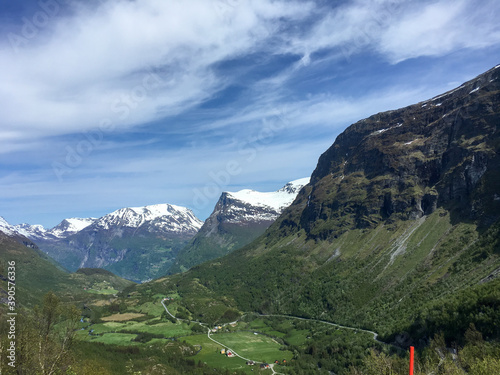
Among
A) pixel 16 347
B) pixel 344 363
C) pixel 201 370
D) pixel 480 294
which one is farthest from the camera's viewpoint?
pixel 201 370

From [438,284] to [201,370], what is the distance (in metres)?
142

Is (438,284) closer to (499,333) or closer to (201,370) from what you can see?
(499,333)

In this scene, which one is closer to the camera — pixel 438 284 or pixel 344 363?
pixel 344 363

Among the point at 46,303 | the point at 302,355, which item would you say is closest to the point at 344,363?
the point at 302,355

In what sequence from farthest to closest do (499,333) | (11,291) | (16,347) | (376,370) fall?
1. (499,333)
2. (11,291)
3. (376,370)
4. (16,347)

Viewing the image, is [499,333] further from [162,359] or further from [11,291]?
[162,359]

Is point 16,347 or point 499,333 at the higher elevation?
point 16,347

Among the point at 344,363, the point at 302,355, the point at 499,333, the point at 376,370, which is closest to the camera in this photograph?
the point at 376,370

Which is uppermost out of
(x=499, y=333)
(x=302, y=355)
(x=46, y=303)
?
(x=46, y=303)

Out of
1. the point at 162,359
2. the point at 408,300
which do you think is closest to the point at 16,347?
the point at 162,359

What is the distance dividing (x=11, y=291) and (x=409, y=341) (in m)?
153

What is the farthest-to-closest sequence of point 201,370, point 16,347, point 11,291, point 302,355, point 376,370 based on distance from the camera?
point 302,355 → point 201,370 → point 11,291 → point 376,370 → point 16,347

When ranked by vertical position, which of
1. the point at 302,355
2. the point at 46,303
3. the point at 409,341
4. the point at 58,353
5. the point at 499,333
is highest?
the point at 46,303

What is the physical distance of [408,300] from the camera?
632 ft
